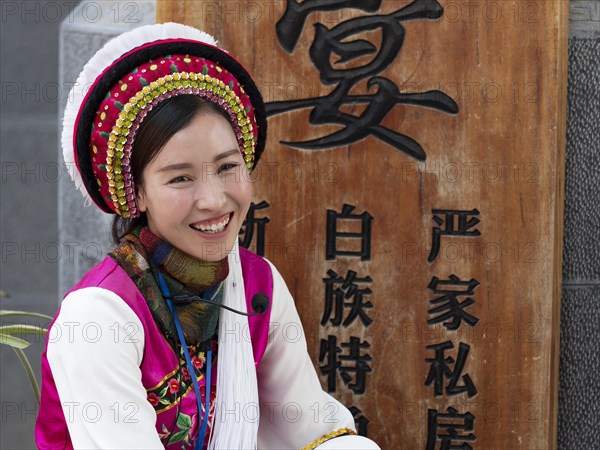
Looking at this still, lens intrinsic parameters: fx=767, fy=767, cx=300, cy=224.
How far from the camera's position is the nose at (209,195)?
1.83 metres

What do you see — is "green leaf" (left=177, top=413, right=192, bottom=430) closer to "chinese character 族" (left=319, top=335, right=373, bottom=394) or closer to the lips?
the lips

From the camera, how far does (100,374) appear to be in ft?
5.69

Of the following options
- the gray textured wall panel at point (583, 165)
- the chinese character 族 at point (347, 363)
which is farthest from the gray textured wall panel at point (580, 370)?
the chinese character 族 at point (347, 363)

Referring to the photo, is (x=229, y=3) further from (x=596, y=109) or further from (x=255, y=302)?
(x=596, y=109)

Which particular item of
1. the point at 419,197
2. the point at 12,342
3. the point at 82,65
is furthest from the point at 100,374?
the point at 82,65

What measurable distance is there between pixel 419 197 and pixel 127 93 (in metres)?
1.21

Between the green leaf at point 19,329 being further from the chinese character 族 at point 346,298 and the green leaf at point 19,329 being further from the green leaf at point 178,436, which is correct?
the chinese character 族 at point 346,298

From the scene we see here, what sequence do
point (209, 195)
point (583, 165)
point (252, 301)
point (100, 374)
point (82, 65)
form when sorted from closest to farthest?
point (100, 374)
point (209, 195)
point (252, 301)
point (583, 165)
point (82, 65)

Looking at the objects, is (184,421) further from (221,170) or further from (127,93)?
(127,93)

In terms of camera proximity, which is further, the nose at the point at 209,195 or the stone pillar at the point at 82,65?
the stone pillar at the point at 82,65

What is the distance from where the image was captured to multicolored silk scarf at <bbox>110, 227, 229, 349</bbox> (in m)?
1.91

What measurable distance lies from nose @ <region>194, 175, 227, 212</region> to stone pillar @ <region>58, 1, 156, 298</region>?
121cm

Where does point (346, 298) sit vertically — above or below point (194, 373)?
above

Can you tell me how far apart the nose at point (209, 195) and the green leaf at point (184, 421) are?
1.75ft
